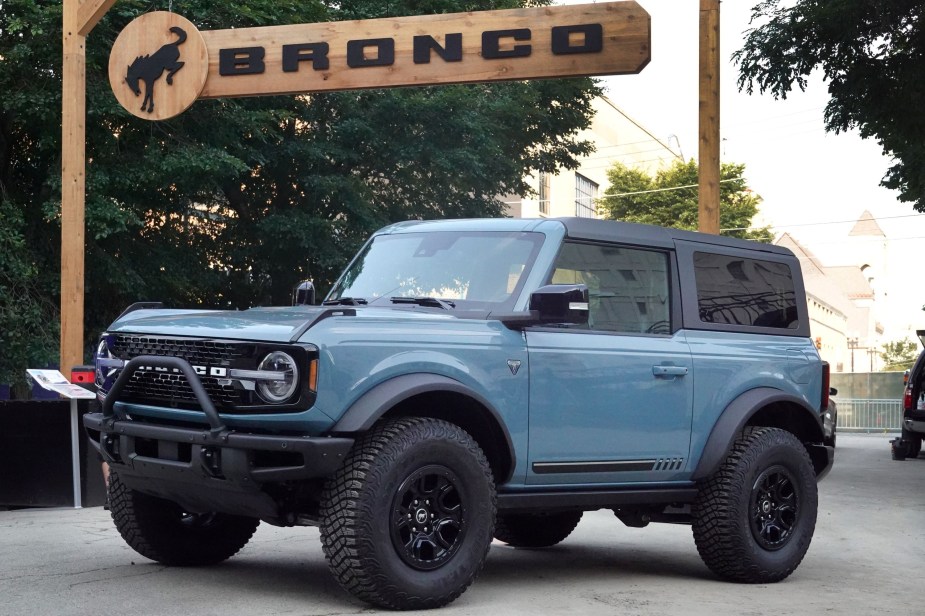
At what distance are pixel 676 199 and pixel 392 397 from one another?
64232 mm

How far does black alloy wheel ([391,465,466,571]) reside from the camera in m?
6.66

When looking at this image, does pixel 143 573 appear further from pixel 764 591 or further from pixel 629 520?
pixel 764 591

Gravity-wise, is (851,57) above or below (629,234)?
above

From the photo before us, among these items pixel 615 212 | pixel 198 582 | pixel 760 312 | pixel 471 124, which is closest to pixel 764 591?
pixel 760 312

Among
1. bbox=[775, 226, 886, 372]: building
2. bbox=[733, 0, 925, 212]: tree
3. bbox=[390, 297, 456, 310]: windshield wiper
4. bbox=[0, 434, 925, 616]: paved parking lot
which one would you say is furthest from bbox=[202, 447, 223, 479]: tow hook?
bbox=[775, 226, 886, 372]: building

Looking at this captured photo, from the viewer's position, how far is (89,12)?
49.5 ft

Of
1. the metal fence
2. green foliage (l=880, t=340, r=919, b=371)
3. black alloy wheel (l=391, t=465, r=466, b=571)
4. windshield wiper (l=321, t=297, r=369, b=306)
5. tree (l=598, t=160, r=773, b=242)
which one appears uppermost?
tree (l=598, t=160, r=773, b=242)

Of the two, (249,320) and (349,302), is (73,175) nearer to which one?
(349,302)

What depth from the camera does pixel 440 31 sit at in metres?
14.5

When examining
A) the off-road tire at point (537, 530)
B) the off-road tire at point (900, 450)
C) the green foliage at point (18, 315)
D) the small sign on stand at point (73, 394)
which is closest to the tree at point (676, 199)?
the off-road tire at point (900, 450)

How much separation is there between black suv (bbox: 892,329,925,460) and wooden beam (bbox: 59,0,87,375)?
13164mm

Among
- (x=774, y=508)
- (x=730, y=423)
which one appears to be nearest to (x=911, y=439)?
(x=774, y=508)

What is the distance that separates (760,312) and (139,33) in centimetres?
888

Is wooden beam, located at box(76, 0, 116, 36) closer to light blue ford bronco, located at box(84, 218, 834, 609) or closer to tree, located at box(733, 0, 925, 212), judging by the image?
light blue ford bronco, located at box(84, 218, 834, 609)
